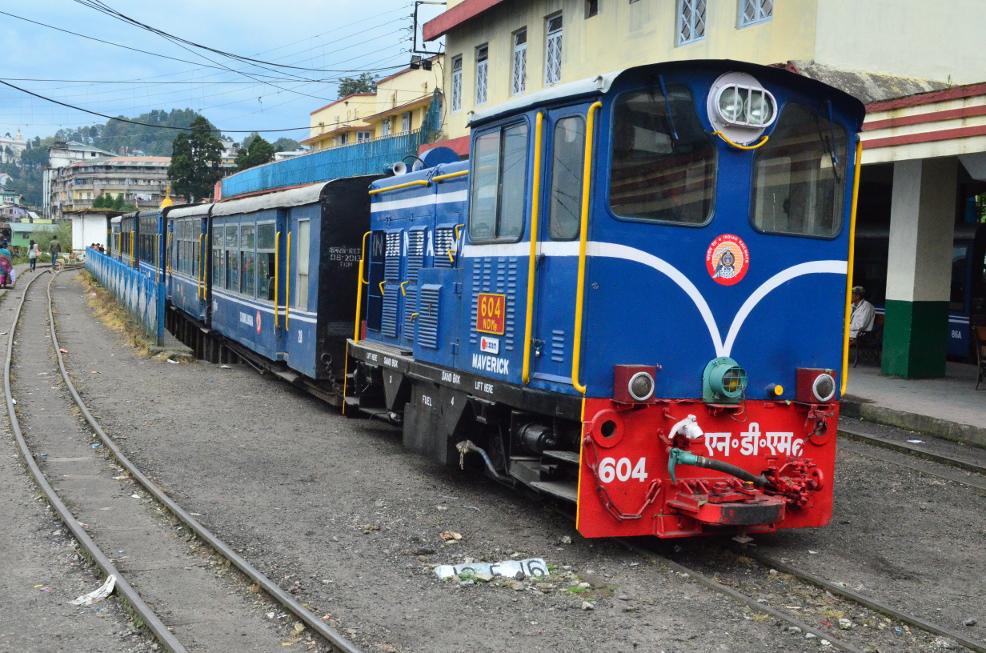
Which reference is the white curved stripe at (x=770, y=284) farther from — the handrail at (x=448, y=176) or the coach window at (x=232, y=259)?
the coach window at (x=232, y=259)

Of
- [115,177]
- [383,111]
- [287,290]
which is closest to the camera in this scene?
[287,290]

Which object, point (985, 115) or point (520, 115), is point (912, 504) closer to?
point (520, 115)

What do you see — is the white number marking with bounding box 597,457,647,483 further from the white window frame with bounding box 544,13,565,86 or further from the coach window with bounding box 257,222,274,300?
the white window frame with bounding box 544,13,565,86

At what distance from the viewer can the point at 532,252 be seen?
673 cm

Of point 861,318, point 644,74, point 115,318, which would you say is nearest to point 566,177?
point 644,74

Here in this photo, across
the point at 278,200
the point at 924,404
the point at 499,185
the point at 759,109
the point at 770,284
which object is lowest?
the point at 924,404

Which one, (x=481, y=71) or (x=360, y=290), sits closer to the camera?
(x=360, y=290)

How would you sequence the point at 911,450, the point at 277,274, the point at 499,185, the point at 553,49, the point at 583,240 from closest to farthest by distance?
1. the point at 583,240
2. the point at 499,185
3. the point at 911,450
4. the point at 277,274
5. the point at 553,49

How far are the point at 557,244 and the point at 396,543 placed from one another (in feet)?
8.12

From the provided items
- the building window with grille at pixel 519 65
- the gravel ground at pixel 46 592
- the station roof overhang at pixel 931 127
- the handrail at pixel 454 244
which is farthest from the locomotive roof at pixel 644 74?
the building window with grille at pixel 519 65

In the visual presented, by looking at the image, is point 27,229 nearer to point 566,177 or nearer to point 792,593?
point 566,177

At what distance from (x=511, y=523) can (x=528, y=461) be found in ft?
2.39

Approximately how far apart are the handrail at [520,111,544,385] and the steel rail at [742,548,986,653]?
2065mm

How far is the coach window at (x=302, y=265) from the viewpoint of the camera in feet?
41.2
